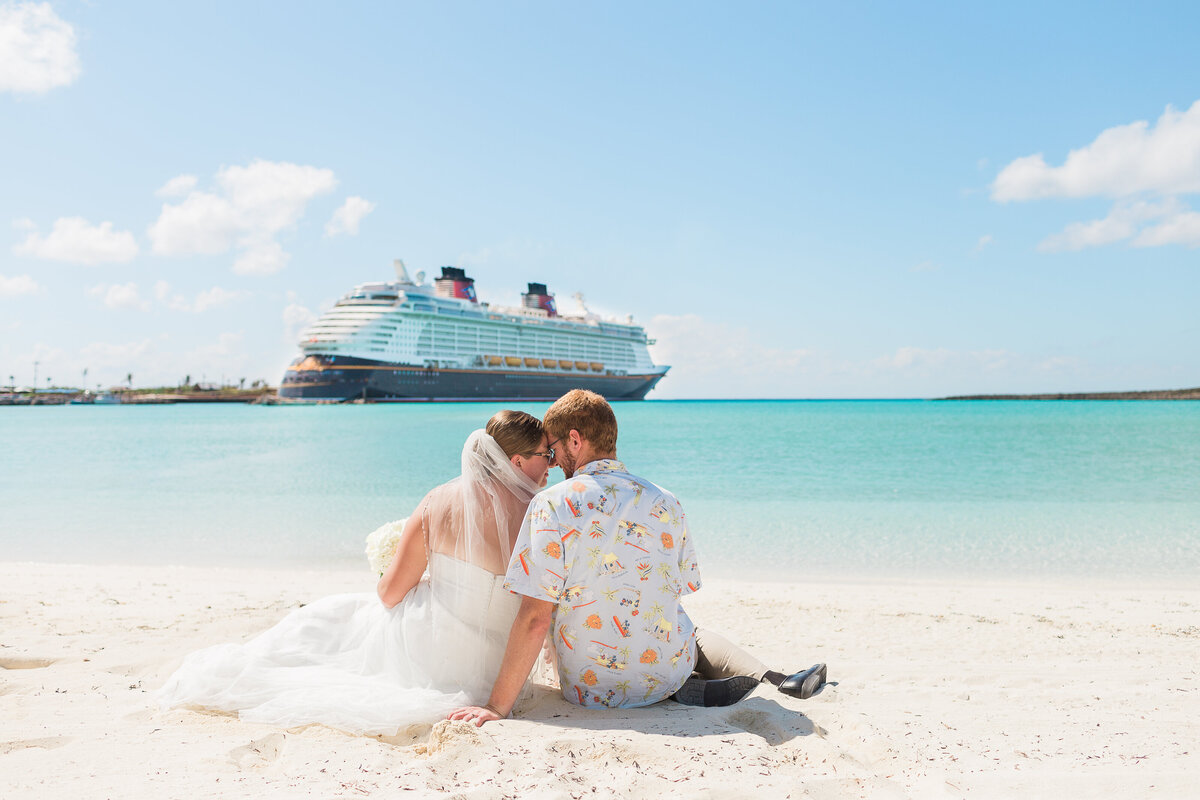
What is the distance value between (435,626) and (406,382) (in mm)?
45298

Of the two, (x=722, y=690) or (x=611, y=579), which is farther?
(x=722, y=690)

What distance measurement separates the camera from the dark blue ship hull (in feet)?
145

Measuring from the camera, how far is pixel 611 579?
6.58 ft

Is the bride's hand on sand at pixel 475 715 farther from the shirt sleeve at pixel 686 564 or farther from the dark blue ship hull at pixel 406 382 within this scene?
the dark blue ship hull at pixel 406 382

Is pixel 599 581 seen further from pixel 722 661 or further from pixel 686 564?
pixel 722 661

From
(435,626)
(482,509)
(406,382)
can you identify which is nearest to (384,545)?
(435,626)

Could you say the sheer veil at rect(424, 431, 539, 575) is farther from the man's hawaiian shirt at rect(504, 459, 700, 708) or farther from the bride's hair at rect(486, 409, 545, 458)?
the man's hawaiian shirt at rect(504, 459, 700, 708)

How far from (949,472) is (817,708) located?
1183cm

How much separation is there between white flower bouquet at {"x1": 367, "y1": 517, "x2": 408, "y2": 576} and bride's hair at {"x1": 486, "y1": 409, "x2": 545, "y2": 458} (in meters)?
0.51

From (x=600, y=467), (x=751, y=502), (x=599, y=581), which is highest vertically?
(x=600, y=467)

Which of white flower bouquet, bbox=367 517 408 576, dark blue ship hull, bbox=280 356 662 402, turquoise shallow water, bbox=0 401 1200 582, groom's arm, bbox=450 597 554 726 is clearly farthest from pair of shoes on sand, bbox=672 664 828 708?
dark blue ship hull, bbox=280 356 662 402

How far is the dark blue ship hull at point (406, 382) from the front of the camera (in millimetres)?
44344

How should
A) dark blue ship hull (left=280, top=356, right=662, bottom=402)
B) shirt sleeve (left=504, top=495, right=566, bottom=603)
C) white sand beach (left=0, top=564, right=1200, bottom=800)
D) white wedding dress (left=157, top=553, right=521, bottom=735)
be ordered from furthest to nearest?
dark blue ship hull (left=280, top=356, right=662, bottom=402), white wedding dress (left=157, top=553, right=521, bottom=735), shirt sleeve (left=504, top=495, right=566, bottom=603), white sand beach (left=0, top=564, right=1200, bottom=800)

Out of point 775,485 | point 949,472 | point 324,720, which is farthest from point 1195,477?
point 324,720
